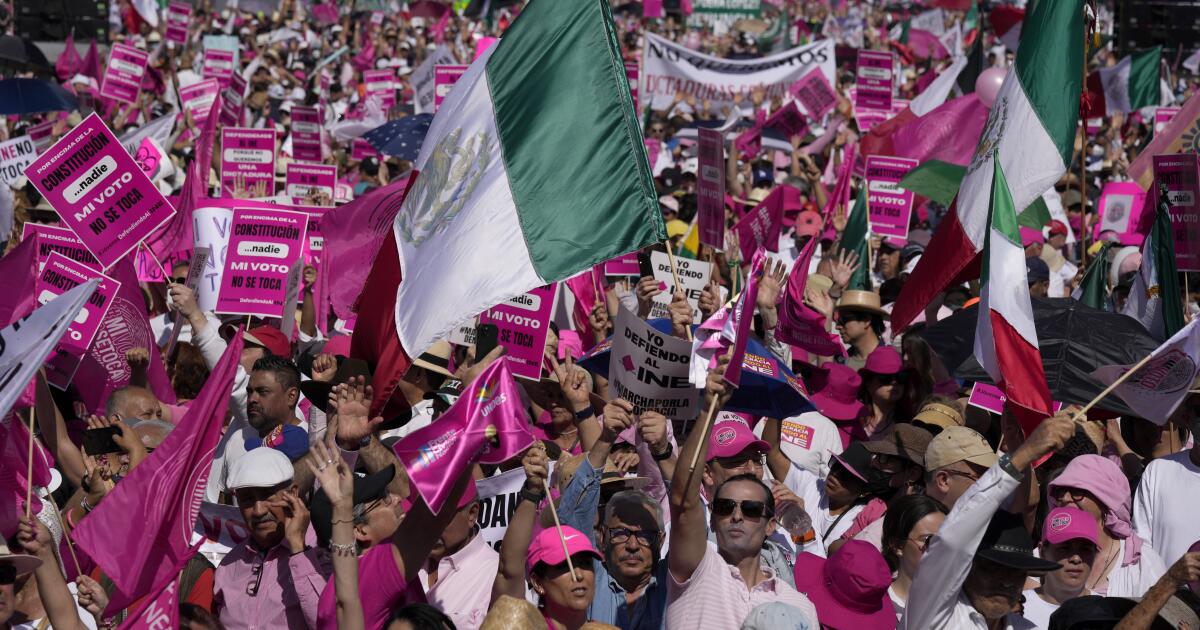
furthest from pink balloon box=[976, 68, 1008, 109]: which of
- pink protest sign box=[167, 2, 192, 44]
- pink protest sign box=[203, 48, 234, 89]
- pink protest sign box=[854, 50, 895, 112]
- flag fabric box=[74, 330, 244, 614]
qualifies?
pink protest sign box=[167, 2, 192, 44]

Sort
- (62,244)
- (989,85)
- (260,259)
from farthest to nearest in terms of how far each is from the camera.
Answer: (989,85) < (62,244) < (260,259)

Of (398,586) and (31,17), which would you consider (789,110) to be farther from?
(31,17)

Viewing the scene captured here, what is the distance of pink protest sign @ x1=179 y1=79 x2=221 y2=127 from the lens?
15.9 meters

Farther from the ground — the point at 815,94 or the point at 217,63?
the point at 815,94

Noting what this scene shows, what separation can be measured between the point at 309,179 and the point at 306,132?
2589mm

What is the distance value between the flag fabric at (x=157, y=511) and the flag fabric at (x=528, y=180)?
73 cm

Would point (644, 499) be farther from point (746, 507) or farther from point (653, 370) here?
point (653, 370)

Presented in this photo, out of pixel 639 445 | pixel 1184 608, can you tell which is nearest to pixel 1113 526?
pixel 1184 608

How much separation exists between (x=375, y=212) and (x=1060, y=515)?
4.23 metres

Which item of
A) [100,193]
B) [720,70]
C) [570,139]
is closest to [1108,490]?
[570,139]

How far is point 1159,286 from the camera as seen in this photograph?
7.34m

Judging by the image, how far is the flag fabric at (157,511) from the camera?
16.0 ft

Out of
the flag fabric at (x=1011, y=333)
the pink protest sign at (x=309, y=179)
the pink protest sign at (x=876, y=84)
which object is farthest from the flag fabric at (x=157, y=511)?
the pink protest sign at (x=876, y=84)

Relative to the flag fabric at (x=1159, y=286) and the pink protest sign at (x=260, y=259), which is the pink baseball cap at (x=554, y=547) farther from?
the pink protest sign at (x=260, y=259)
